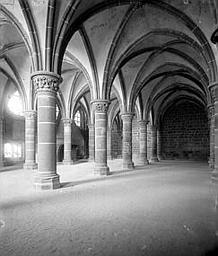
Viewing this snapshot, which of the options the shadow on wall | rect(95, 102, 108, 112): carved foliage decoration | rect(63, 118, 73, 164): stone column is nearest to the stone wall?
rect(63, 118, 73, 164): stone column

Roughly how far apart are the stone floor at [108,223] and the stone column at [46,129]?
60 cm

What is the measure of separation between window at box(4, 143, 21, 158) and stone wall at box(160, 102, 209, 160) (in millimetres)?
13431

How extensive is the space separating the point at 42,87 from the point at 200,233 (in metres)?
5.09

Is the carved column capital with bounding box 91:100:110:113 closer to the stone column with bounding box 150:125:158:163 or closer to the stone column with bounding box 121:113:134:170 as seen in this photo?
the stone column with bounding box 121:113:134:170

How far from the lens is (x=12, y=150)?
16047 mm

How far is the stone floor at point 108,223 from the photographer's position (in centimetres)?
260

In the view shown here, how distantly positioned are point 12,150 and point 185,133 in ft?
50.4

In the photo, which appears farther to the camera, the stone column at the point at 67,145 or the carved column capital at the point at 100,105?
the stone column at the point at 67,145

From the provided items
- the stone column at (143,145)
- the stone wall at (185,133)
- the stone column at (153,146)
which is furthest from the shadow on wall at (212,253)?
the stone wall at (185,133)

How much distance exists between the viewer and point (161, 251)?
8.27ft

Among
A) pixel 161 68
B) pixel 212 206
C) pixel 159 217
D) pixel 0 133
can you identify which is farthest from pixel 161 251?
pixel 0 133

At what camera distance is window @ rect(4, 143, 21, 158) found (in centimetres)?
1567

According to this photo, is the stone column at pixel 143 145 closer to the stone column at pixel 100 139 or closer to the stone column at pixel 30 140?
the stone column at pixel 100 139

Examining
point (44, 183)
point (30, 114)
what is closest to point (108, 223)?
point (44, 183)
